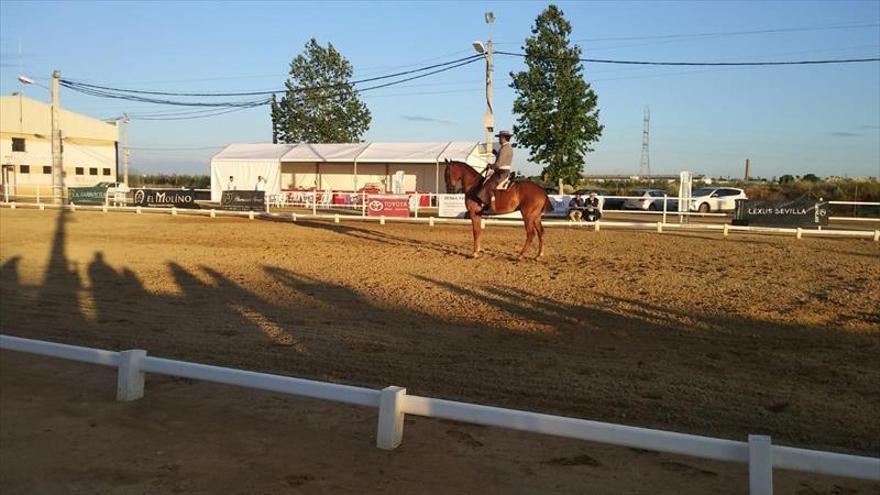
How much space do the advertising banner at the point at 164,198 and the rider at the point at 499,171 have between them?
77.1 ft

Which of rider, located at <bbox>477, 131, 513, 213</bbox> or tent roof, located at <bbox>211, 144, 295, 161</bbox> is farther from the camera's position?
tent roof, located at <bbox>211, 144, 295, 161</bbox>

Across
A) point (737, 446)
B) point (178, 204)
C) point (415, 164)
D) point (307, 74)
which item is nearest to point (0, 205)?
point (178, 204)

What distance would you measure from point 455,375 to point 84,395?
3.57 metres

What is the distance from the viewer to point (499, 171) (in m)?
16.2

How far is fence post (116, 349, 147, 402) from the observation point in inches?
237

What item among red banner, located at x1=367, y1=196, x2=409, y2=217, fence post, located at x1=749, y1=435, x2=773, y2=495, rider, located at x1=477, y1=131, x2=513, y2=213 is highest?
rider, located at x1=477, y1=131, x2=513, y2=213

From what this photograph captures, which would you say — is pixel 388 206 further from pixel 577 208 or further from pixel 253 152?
pixel 253 152

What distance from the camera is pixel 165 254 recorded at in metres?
17.1

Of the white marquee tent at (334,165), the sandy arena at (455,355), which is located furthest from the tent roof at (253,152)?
the sandy arena at (455,355)

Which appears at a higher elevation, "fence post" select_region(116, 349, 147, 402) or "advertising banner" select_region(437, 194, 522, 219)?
"advertising banner" select_region(437, 194, 522, 219)

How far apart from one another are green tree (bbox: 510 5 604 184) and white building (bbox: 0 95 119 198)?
1584 inches

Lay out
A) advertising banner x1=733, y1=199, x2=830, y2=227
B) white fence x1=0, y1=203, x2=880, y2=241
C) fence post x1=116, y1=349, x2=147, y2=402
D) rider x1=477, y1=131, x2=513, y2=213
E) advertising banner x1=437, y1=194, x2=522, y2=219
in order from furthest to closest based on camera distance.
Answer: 1. advertising banner x1=437, y1=194, x2=522, y2=219
2. advertising banner x1=733, y1=199, x2=830, y2=227
3. white fence x1=0, y1=203, x2=880, y2=241
4. rider x1=477, y1=131, x2=513, y2=213
5. fence post x1=116, y1=349, x2=147, y2=402

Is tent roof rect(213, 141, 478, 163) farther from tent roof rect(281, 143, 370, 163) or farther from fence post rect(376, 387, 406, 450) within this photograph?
fence post rect(376, 387, 406, 450)

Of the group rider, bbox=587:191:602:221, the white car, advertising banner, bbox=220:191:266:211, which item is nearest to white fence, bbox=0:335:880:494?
rider, bbox=587:191:602:221
